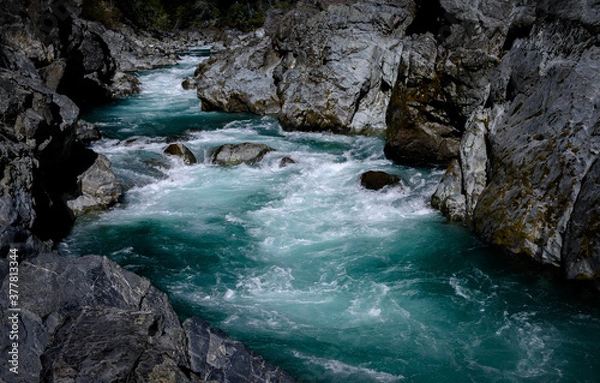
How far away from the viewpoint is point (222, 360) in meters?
7.85

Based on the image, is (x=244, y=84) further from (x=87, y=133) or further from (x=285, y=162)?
(x=285, y=162)

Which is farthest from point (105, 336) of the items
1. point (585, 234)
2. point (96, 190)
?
point (96, 190)

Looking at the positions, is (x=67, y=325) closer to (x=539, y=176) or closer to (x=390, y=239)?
(x=390, y=239)

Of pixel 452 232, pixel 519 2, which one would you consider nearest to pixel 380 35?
pixel 519 2

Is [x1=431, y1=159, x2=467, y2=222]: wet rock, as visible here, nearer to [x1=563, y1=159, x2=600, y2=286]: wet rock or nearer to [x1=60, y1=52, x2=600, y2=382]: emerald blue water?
[x1=60, y1=52, x2=600, y2=382]: emerald blue water

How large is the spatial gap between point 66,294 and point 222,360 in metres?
3.18

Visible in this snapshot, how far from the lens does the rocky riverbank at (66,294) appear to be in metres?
6.89

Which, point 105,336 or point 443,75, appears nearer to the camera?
point 105,336

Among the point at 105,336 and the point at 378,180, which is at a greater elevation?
the point at 105,336

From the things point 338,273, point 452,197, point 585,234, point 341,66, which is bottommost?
point 338,273

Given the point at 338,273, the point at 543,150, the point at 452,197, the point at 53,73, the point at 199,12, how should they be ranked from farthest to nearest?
the point at 199,12 < the point at 53,73 < the point at 452,197 < the point at 338,273 < the point at 543,150

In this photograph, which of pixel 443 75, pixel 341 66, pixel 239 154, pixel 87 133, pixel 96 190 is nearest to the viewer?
pixel 96 190

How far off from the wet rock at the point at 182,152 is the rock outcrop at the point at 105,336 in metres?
12.5

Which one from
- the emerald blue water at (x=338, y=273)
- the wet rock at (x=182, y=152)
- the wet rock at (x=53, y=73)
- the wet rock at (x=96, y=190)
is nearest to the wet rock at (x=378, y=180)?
the emerald blue water at (x=338, y=273)
